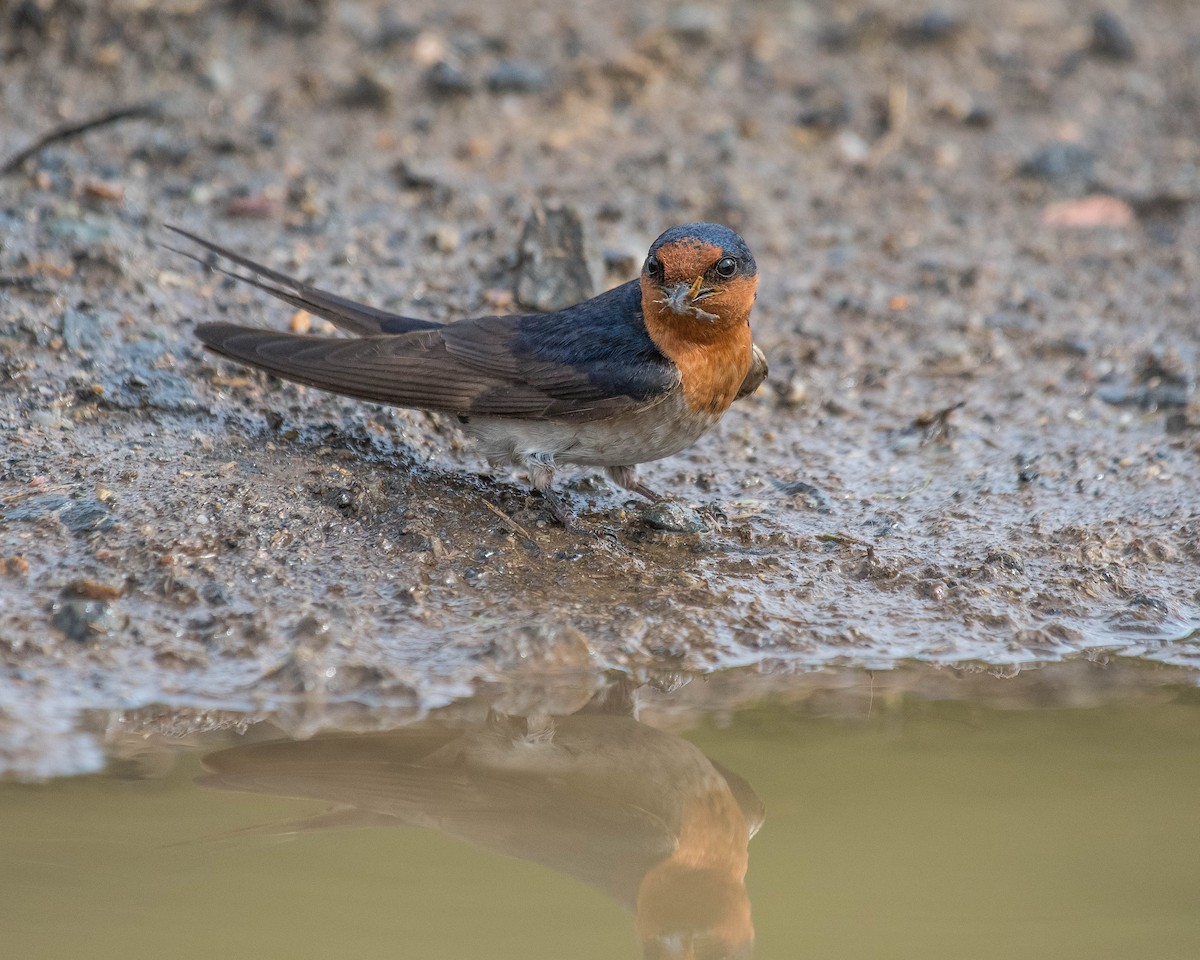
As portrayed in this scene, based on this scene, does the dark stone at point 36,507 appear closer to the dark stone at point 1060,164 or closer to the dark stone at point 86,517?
the dark stone at point 86,517

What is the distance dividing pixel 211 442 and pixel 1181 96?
4972 millimetres

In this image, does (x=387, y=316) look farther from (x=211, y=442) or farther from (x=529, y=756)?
(x=529, y=756)

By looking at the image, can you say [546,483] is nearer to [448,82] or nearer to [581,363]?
[581,363]

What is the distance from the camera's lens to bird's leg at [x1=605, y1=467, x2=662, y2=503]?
4.38 metres

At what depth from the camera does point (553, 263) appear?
522cm

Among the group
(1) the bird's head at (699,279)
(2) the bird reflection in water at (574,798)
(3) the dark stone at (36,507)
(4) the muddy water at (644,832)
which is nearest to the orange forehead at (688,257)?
(1) the bird's head at (699,279)

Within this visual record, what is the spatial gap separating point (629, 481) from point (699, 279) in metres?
0.79

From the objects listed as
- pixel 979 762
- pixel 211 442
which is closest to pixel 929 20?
pixel 211 442

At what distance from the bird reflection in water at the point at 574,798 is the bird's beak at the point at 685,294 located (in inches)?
43.0

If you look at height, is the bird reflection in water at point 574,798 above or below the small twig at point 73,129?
below

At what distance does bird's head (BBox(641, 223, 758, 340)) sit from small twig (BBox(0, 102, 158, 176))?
8.87 ft

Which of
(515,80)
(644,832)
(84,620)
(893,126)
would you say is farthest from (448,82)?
(644,832)

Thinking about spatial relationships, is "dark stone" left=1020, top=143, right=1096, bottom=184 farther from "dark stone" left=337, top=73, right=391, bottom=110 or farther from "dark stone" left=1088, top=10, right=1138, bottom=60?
"dark stone" left=337, top=73, right=391, bottom=110

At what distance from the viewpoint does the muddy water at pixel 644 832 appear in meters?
2.58
